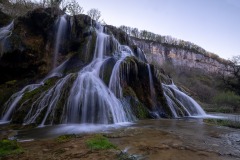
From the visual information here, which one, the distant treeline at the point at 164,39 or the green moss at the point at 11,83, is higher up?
the distant treeline at the point at 164,39

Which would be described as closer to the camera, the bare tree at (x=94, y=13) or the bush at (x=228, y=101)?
the bush at (x=228, y=101)

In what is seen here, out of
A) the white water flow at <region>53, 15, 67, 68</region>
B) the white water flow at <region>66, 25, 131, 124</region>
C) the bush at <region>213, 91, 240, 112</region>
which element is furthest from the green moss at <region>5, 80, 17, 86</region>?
the bush at <region>213, 91, 240, 112</region>

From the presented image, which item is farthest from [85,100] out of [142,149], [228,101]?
[228,101]

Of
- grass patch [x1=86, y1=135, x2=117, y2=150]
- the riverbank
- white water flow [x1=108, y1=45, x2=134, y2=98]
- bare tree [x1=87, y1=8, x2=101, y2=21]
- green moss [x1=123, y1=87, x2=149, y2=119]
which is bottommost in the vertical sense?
the riverbank

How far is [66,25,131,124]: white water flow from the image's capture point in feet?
39.2

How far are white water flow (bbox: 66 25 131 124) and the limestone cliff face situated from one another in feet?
220

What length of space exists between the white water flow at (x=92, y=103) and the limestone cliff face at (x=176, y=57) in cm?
6694

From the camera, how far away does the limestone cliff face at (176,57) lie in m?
86.2

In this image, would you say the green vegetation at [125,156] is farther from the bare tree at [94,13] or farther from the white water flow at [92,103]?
the bare tree at [94,13]

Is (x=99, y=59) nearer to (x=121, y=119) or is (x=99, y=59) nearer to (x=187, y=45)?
(x=121, y=119)

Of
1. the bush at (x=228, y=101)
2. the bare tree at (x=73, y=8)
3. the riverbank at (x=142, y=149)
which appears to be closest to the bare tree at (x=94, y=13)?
the bare tree at (x=73, y=8)

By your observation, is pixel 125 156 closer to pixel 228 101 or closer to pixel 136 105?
pixel 136 105

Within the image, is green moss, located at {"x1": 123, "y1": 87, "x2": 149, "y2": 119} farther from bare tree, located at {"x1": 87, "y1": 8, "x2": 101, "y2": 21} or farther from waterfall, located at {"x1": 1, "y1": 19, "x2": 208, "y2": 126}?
bare tree, located at {"x1": 87, "y1": 8, "x2": 101, "y2": 21}

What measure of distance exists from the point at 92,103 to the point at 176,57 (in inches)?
3489
